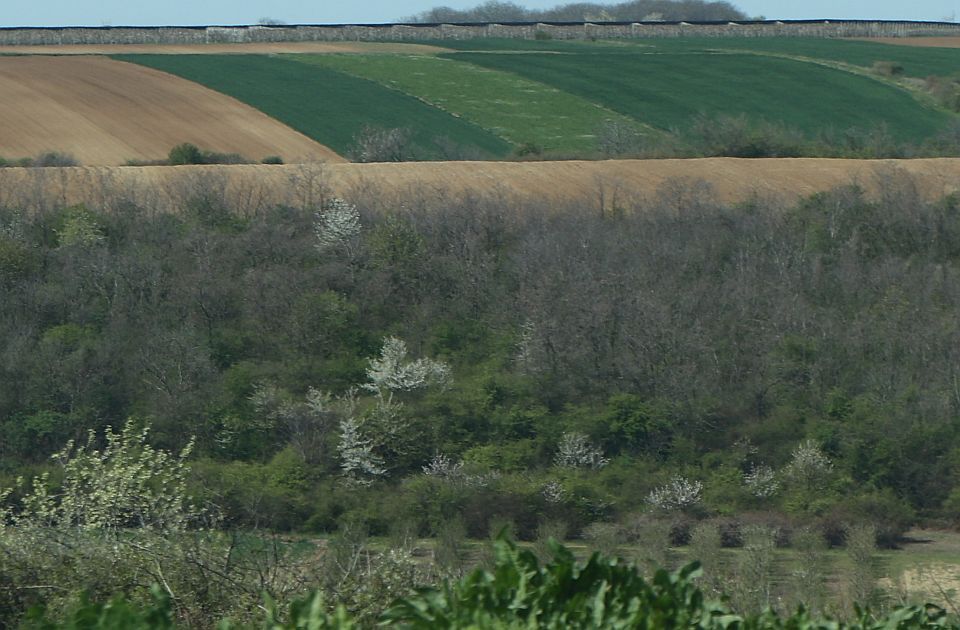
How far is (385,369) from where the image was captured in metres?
37.0

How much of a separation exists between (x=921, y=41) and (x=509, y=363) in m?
65.7

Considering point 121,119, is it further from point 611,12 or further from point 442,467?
point 611,12

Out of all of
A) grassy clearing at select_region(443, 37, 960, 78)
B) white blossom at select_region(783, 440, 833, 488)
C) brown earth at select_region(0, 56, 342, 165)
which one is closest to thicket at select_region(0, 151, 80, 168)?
brown earth at select_region(0, 56, 342, 165)

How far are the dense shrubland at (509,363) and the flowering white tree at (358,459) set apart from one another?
5 centimetres

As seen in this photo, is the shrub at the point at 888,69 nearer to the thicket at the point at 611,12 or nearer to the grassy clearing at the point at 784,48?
the grassy clearing at the point at 784,48

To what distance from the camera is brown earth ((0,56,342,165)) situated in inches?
2144

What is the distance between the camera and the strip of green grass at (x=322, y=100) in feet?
198

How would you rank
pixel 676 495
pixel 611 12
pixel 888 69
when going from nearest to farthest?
pixel 676 495 < pixel 888 69 < pixel 611 12

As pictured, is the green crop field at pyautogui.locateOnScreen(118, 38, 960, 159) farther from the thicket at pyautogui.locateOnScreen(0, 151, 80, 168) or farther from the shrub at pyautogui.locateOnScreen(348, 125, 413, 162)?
the thicket at pyautogui.locateOnScreen(0, 151, 80, 168)

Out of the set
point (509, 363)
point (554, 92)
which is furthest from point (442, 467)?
point (554, 92)

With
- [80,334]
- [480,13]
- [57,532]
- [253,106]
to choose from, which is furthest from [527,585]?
[480,13]

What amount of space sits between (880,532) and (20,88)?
4414 centimetres

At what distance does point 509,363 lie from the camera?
38.4m

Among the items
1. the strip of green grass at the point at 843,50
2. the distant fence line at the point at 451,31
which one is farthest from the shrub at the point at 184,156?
the strip of green grass at the point at 843,50
